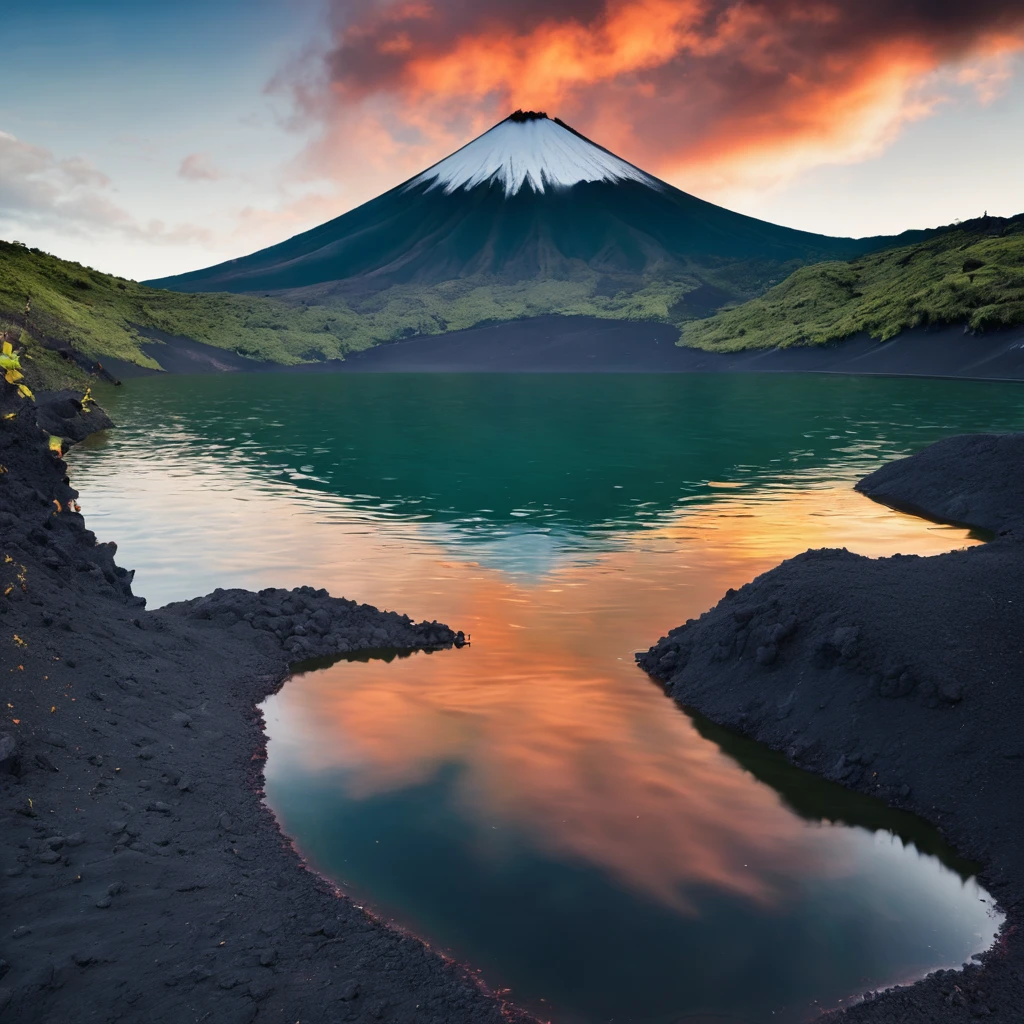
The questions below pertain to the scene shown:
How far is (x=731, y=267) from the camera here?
149000 millimetres

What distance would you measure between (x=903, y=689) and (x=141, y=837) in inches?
274

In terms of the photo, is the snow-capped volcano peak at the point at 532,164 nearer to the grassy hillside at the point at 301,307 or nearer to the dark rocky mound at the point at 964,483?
the grassy hillside at the point at 301,307

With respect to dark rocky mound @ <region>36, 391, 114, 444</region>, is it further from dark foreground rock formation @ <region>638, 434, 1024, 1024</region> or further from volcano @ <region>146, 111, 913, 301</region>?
volcano @ <region>146, 111, 913, 301</region>

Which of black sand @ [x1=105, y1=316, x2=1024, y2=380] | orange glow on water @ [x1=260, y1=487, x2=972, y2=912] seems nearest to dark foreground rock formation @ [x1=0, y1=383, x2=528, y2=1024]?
orange glow on water @ [x1=260, y1=487, x2=972, y2=912]

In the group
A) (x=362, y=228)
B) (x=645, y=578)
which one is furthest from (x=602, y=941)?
(x=362, y=228)

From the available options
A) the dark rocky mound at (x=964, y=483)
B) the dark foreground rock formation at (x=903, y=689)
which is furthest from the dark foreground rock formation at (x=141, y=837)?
the dark rocky mound at (x=964, y=483)

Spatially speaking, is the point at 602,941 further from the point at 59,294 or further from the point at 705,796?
the point at 59,294

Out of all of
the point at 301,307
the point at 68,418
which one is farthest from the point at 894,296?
the point at 301,307

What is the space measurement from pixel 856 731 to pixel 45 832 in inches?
282

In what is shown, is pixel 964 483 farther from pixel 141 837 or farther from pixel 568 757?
pixel 141 837

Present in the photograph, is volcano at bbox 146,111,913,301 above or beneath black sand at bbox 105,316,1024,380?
above

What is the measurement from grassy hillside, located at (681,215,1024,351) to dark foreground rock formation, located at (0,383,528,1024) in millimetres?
68641

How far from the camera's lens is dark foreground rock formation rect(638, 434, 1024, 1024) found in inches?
288

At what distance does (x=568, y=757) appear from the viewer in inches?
372
